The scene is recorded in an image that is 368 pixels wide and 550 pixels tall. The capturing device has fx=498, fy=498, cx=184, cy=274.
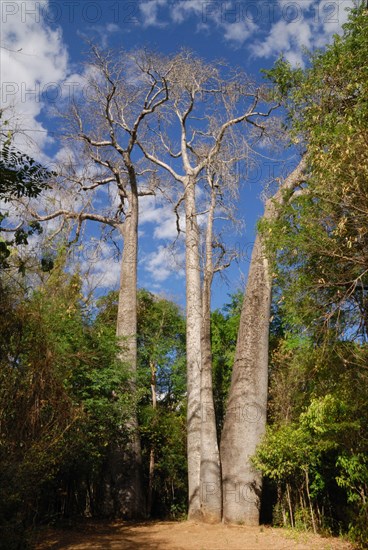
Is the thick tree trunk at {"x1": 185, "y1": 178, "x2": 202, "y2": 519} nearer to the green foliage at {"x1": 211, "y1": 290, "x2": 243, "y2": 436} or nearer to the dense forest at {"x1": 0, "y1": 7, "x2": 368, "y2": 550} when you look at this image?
the dense forest at {"x1": 0, "y1": 7, "x2": 368, "y2": 550}

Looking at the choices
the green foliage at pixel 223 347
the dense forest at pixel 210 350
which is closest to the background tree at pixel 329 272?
the dense forest at pixel 210 350

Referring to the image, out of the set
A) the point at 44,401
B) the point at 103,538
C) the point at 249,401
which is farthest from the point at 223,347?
the point at 44,401

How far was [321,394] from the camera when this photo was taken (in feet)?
26.8

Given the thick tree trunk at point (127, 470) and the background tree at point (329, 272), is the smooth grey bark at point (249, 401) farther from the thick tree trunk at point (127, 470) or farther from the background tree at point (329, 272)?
the thick tree trunk at point (127, 470)

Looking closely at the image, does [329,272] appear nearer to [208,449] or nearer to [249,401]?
[249,401]

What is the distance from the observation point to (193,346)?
1099cm

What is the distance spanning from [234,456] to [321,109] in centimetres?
598

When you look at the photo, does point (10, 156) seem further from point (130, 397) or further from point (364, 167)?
point (130, 397)

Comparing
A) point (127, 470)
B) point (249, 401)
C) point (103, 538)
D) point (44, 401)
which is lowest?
point (103, 538)

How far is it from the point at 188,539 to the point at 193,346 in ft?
13.8

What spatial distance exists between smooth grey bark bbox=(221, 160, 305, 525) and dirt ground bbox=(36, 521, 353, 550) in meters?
0.49

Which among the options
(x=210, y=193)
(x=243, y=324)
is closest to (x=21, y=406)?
(x=243, y=324)

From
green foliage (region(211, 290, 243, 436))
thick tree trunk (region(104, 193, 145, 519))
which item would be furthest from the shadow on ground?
green foliage (region(211, 290, 243, 436))

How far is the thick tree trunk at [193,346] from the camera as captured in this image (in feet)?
32.4
